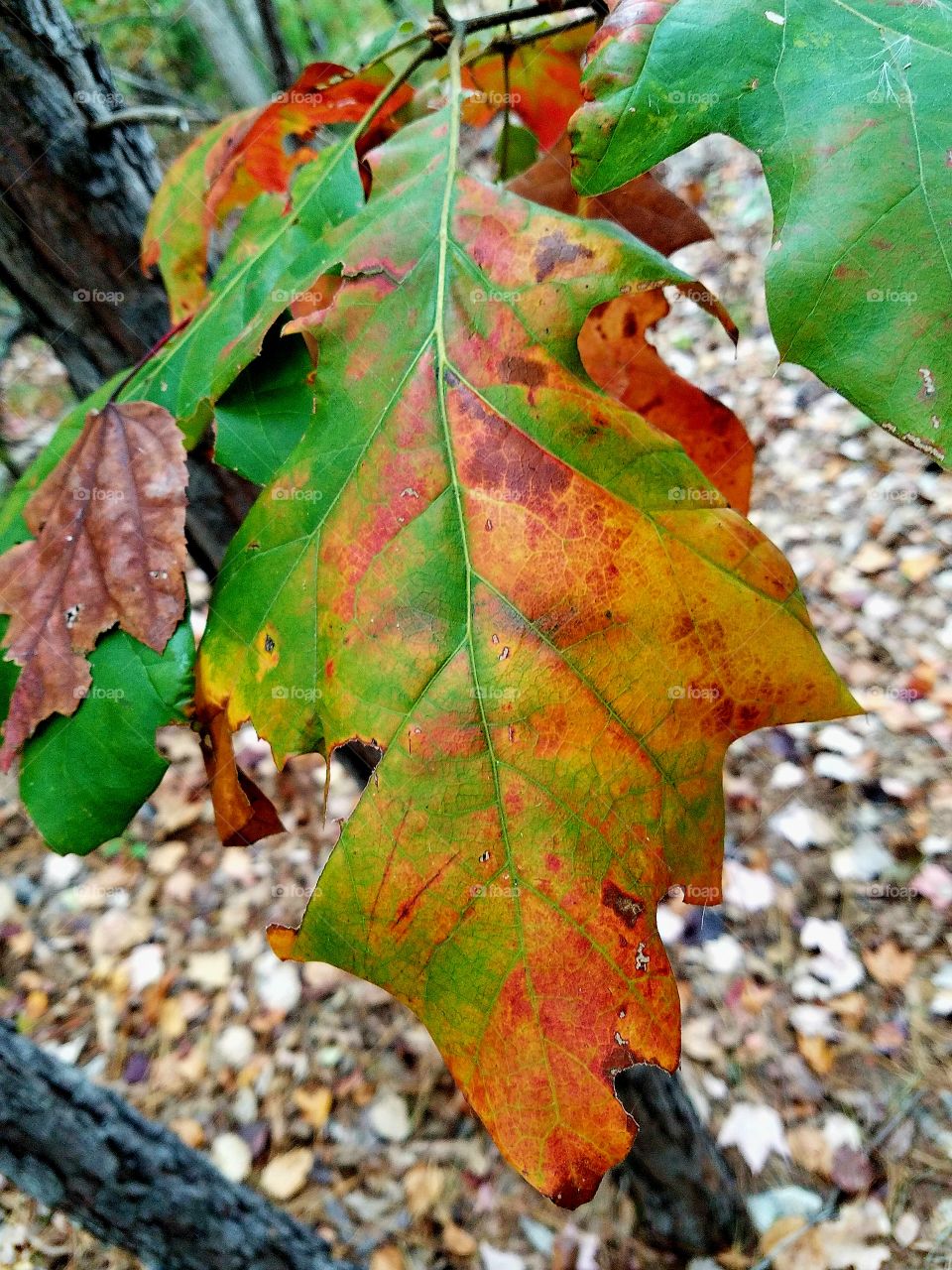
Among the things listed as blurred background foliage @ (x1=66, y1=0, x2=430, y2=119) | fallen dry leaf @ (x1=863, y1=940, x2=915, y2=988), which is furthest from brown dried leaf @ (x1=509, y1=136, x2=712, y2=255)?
blurred background foliage @ (x1=66, y1=0, x2=430, y2=119)

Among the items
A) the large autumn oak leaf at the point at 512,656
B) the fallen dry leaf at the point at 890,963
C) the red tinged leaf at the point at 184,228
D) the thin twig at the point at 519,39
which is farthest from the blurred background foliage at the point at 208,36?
the fallen dry leaf at the point at 890,963

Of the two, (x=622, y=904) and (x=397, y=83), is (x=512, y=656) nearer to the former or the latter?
(x=622, y=904)

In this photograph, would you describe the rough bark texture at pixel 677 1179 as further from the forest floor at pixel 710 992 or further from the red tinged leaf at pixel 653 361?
the red tinged leaf at pixel 653 361

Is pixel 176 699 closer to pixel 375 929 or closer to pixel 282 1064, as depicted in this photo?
pixel 375 929

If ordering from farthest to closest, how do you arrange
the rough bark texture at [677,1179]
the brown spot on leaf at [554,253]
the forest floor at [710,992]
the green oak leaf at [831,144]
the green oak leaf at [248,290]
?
the forest floor at [710,992] → the rough bark texture at [677,1179] → the green oak leaf at [248,290] → the brown spot on leaf at [554,253] → the green oak leaf at [831,144]

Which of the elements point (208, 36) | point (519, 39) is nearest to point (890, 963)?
point (519, 39)
